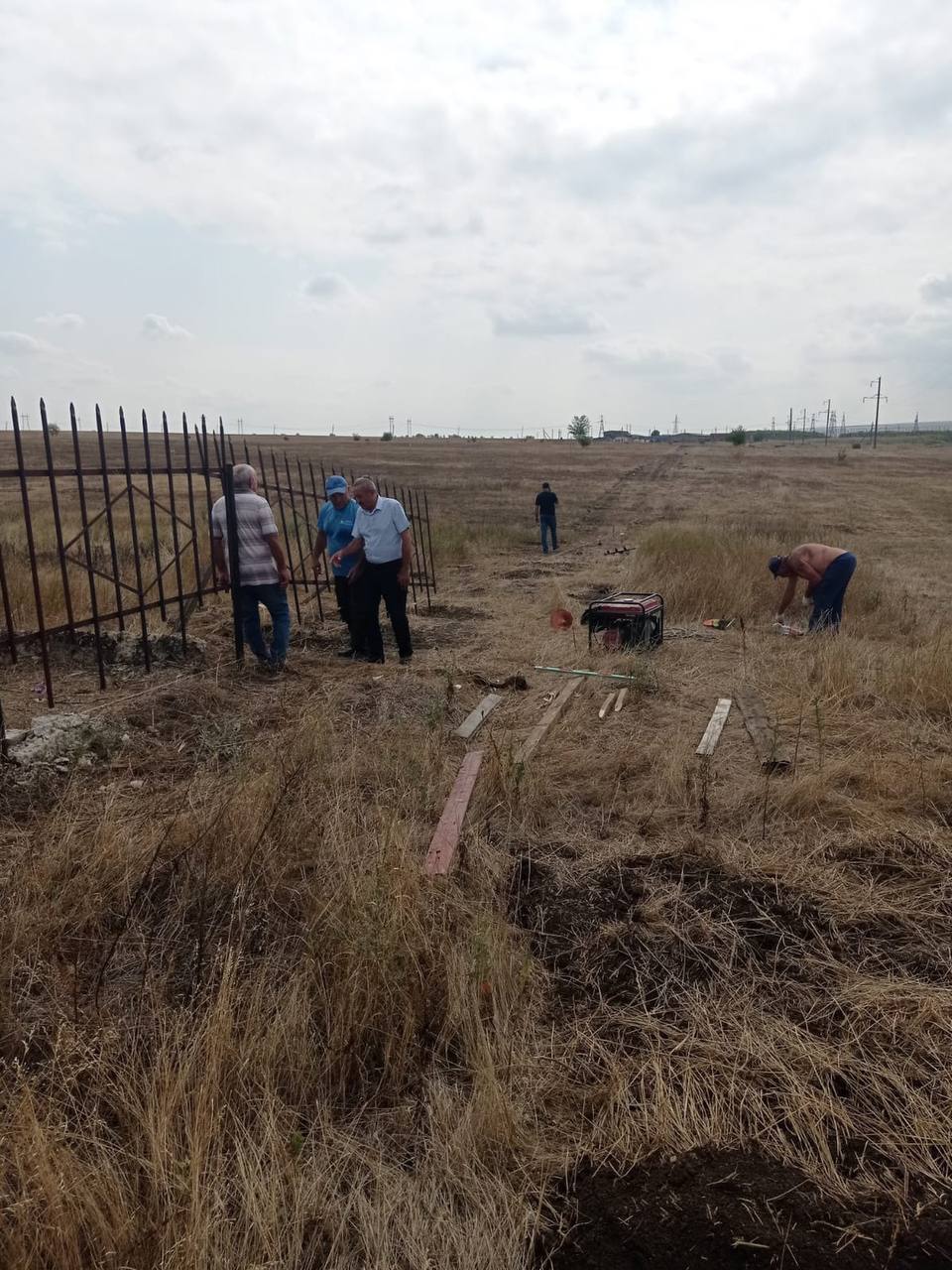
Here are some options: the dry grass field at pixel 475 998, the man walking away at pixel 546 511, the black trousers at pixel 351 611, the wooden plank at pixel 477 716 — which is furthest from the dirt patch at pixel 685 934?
the man walking away at pixel 546 511

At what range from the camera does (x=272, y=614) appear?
7062mm

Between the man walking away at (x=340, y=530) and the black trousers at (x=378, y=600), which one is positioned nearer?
the black trousers at (x=378, y=600)

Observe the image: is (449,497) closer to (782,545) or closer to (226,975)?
(782,545)

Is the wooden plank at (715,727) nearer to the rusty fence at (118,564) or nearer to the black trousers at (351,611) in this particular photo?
the black trousers at (351,611)

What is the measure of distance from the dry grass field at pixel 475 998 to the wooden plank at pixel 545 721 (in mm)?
119

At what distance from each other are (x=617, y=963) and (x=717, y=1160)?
890 millimetres

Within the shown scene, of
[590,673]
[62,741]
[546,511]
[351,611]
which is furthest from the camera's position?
[546,511]

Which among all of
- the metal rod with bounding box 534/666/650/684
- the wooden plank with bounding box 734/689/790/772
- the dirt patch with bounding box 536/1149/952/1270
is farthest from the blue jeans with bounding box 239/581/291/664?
the dirt patch with bounding box 536/1149/952/1270

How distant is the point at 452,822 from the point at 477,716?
2048 millimetres

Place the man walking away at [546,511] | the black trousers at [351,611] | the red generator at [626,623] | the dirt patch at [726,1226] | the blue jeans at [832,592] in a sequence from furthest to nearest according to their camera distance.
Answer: the man walking away at [546,511], the blue jeans at [832,592], the red generator at [626,623], the black trousers at [351,611], the dirt patch at [726,1226]

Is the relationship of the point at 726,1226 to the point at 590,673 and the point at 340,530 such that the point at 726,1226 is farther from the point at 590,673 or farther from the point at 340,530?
the point at 340,530

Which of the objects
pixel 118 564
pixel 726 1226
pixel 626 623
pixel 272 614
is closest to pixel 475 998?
pixel 726 1226

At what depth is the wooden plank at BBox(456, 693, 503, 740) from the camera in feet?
18.5

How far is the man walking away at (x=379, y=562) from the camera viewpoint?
7.14 m
